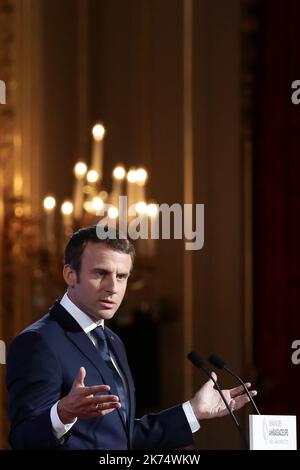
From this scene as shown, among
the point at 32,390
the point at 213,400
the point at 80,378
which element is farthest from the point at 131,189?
the point at 80,378

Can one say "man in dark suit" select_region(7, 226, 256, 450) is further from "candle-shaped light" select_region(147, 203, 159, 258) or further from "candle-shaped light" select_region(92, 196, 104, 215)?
"candle-shaped light" select_region(147, 203, 159, 258)

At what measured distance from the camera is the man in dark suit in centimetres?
217

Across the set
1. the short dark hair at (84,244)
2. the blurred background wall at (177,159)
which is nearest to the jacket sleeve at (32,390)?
the short dark hair at (84,244)

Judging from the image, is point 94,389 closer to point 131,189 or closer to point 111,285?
point 111,285

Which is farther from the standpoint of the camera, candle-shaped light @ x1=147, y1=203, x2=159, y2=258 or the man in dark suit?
candle-shaped light @ x1=147, y1=203, x2=159, y2=258

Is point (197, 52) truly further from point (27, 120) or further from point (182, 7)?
point (27, 120)

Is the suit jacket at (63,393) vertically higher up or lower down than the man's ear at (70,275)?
lower down

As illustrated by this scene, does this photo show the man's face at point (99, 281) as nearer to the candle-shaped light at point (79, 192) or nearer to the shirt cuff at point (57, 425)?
the shirt cuff at point (57, 425)

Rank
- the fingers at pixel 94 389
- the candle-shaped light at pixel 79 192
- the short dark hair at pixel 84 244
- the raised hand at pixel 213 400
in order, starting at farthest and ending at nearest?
the candle-shaped light at pixel 79 192 → the short dark hair at pixel 84 244 → the raised hand at pixel 213 400 → the fingers at pixel 94 389

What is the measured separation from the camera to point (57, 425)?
2119 millimetres

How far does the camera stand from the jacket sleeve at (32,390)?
7.00 feet

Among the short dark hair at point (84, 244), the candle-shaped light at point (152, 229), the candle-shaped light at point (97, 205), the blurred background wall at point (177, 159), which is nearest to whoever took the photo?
the short dark hair at point (84, 244)

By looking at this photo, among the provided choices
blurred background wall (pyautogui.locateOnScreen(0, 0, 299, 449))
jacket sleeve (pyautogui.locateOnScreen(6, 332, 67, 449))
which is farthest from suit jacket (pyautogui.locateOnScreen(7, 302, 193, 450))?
blurred background wall (pyautogui.locateOnScreen(0, 0, 299, 449))
